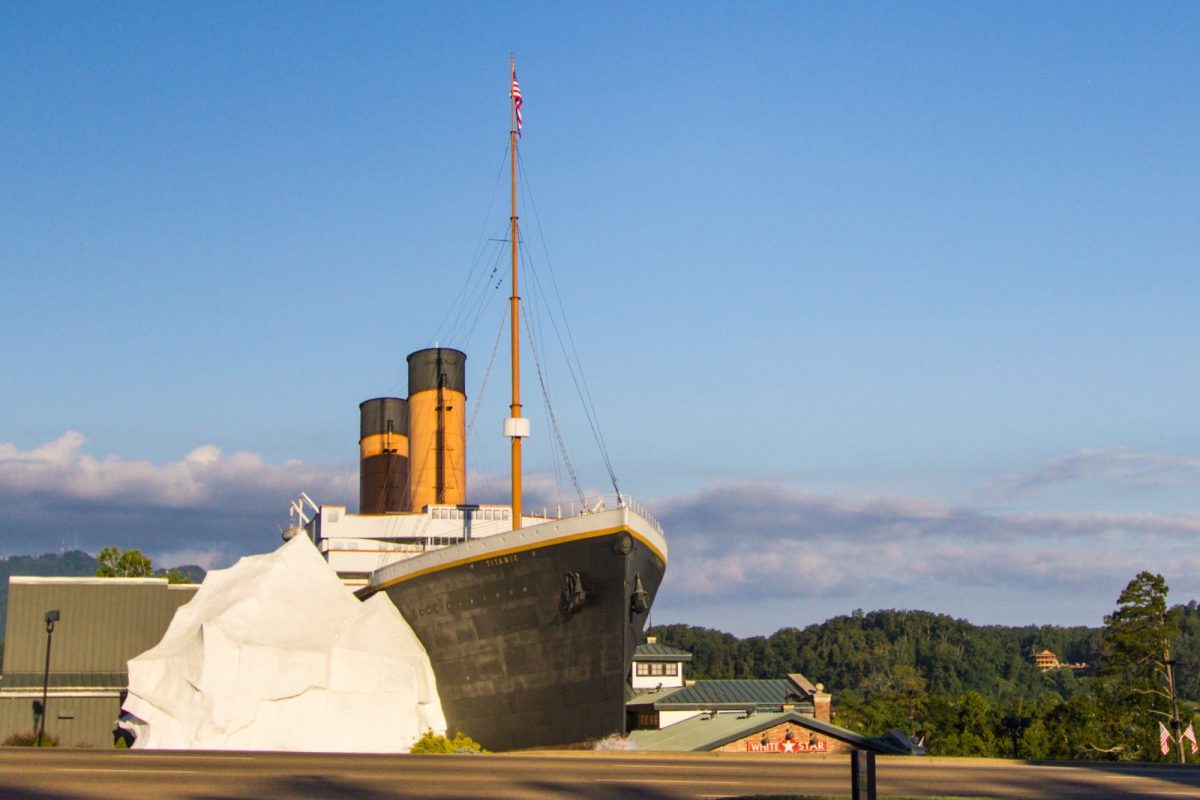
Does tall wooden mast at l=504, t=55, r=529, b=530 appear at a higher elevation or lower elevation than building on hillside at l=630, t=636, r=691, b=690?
higher

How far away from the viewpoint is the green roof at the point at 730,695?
58.0 m

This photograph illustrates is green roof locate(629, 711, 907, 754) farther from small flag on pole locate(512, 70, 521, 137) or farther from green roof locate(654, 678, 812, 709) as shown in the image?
small flag on pole locate(512, 70, 521, 137)

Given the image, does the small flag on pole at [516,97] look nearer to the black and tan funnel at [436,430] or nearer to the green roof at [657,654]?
the black and tan funnel at [436,430]

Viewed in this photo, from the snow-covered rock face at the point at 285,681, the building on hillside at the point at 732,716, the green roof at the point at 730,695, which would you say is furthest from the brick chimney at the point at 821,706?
the snow-covered rock face at the point at 285,681

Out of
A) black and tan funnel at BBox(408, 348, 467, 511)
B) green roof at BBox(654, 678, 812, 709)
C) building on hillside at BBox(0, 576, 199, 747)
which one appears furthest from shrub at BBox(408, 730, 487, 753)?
green roof at BBox(654, 678, 812, 709)

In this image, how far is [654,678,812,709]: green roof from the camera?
5797 centimetres

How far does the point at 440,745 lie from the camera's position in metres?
34.9

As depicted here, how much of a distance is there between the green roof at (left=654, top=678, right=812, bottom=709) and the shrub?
2364 cm

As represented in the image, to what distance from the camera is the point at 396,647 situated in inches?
→ 1489

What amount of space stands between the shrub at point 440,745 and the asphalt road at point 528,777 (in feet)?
32.3

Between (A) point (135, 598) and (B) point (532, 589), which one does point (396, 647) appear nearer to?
(B) point (532, 589)

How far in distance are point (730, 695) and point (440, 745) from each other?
27.4 metres

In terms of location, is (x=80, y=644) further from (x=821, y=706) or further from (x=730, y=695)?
(x=821, y=706)

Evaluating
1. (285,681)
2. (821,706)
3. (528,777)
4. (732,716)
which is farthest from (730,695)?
(528,777)
